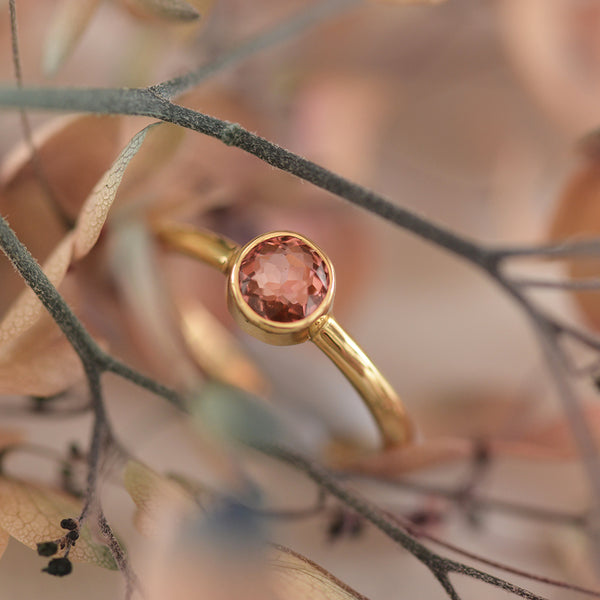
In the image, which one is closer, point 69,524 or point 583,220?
point 69,524

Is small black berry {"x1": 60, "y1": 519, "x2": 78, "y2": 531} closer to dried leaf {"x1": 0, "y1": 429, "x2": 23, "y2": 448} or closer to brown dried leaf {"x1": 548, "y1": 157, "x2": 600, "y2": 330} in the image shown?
dried leaf {"x1": 0, "y1": 429, "x2": 23, "y2": 448}

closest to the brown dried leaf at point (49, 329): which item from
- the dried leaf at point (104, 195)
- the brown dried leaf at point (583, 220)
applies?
the dried leaf at point (104, 195)

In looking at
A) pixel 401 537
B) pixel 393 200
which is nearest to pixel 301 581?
pixel 401 537

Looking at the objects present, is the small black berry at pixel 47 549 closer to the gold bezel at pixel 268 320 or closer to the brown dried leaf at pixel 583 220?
the gold bezel at pixel 268 320

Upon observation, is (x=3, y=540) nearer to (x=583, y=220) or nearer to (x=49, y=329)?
(x=49, y=329)

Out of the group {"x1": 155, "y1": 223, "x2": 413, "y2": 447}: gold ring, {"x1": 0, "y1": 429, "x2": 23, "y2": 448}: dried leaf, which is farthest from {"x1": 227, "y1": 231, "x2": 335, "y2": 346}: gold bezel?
{"x1": 0, "y1": 429, "x2": 23, "y2": 448}: dried leaf

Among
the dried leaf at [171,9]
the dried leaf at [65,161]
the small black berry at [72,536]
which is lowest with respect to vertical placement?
the small black berry at [72,536]

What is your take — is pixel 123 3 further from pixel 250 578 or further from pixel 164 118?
pixel 250 578
